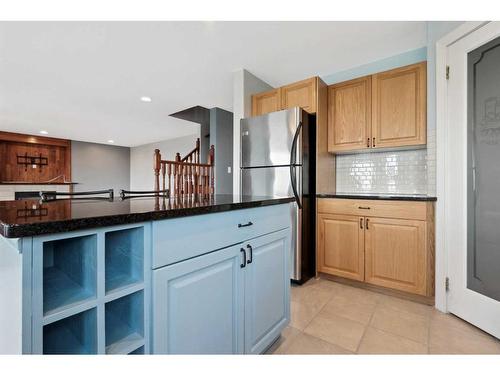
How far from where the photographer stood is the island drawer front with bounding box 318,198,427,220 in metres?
1.97

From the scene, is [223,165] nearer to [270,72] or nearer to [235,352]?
[270,72]

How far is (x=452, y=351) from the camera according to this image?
1.39 meters

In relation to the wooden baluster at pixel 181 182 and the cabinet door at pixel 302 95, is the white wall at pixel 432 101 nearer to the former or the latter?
the cabinet door at pixel 302 95

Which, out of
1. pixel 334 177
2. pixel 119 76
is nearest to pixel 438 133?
pixel 334 177

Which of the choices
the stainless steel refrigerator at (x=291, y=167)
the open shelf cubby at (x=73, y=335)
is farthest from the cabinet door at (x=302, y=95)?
the open shelf cubby at (x=73, y=335)

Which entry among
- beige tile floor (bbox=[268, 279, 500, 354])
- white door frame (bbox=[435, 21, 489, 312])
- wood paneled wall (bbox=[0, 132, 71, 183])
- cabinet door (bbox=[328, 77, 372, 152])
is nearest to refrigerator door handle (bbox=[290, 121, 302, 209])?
cabinet door (bbox=[328, 77, 372, 152])

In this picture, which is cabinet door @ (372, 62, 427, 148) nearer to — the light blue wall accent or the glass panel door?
the light blue wall accent

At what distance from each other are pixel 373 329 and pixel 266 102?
240 centimetres

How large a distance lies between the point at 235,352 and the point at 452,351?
1.28 m

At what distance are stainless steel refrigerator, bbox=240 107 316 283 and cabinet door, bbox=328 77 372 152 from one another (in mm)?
286

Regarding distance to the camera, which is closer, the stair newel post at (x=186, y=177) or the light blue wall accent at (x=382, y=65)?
the light blue wall accent at (x=382, y=65)

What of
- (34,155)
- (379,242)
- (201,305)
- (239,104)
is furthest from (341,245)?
(34,155)

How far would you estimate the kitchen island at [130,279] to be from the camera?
23.7 inches

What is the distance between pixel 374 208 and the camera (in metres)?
2.16
